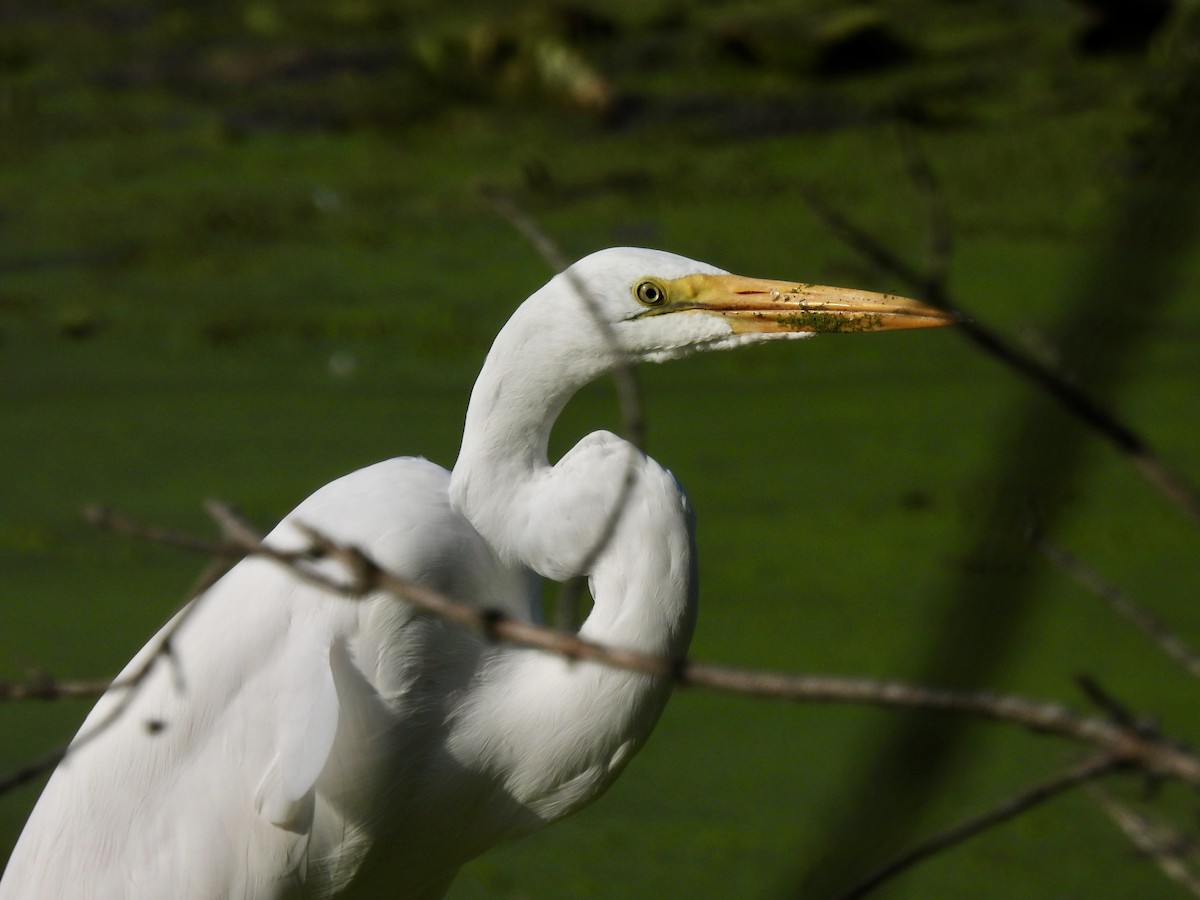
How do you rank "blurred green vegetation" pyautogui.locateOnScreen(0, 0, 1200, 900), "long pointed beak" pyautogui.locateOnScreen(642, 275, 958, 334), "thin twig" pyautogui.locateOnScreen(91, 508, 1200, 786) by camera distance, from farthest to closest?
1. "blurred green vegetation" pyautogui.locateOnScreen(0, 0, 1200, 900)
2. "long pointed beak" pyautogui.locateOnScreen(642, 275, 958, 334)
3. "thin twig" pyautogui.locateOnScreen(91, 508, 1200, 786)

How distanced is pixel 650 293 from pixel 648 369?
2250 millimetres

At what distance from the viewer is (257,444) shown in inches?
128

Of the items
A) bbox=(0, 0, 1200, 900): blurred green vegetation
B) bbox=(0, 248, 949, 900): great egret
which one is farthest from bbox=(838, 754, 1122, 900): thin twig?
bbox=(0, 0, 1200, 900): blurred green vegetation

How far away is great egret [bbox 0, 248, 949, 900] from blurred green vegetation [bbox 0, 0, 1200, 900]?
0.18m

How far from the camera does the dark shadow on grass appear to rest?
0.40m

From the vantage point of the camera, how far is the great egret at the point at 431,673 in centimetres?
115

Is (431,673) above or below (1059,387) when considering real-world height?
below

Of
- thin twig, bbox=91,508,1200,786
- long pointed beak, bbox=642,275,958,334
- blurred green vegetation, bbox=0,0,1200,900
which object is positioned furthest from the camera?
blurred green vegetation, bbox=0,0,1200,900

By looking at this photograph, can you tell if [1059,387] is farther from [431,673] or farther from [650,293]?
[431,673]

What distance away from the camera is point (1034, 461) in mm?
395

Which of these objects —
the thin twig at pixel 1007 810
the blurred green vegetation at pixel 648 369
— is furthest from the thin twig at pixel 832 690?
the blurred green vegetation at pixel 648 369

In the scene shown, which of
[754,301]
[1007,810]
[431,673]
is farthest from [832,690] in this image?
[431,673]

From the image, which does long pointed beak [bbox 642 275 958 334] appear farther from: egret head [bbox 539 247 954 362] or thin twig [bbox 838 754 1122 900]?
thin twig [bbox 838 754 1122 900]

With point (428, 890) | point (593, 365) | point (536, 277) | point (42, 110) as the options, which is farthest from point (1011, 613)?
point (42, 110)
